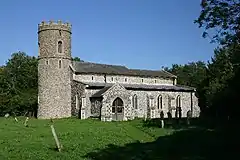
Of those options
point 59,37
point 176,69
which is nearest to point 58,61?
point 59,37

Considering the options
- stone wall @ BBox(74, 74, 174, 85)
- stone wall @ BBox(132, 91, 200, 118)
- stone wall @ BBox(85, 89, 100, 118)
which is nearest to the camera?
stone wall @ BBox(85, 89, 100, 118)

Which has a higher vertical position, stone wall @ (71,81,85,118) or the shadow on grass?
stone wall @ (71,81,85,118)

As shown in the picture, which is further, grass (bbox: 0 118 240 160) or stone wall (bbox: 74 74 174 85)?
stone wall (bbox: 74 74 174 85)

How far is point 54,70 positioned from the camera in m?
47.8

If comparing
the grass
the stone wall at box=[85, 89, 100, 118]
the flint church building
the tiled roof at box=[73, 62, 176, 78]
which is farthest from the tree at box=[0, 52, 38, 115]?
the grass

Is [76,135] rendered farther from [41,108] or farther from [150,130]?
[41,108]

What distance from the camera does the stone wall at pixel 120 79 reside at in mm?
49031

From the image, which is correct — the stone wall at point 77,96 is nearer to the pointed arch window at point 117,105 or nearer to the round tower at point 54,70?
the round tower at point 54,70

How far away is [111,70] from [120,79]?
1952mm

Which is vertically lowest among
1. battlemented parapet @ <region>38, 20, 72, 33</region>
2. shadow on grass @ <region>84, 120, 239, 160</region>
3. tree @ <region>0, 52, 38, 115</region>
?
shadow on grass @ <region>84, 120, 239, 160</region>

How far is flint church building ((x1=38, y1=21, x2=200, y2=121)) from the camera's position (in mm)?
44500

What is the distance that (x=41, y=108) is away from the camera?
47.2m

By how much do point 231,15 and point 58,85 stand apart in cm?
3122

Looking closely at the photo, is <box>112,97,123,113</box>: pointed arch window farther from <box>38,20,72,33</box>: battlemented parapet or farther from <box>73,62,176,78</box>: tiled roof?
<box>38,20,72,33</box>: battlemented parapet
